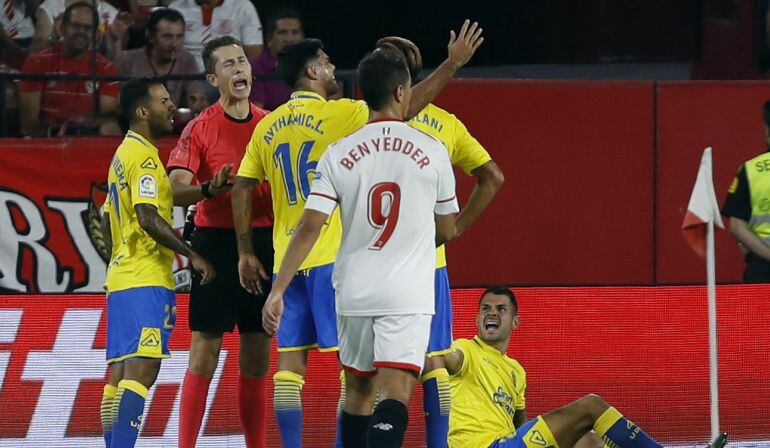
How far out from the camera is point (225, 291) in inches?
319

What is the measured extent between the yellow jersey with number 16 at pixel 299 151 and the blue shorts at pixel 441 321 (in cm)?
52

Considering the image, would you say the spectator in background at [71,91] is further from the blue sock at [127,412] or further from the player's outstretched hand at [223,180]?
the blue sock at [127,412]

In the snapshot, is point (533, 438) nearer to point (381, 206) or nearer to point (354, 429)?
point (354, 429)

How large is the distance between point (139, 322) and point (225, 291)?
49 cm

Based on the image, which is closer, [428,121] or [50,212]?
[428,121]

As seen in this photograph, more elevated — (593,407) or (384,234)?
(384,234)

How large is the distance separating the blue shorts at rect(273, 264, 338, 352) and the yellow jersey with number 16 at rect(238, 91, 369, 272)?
79 mm

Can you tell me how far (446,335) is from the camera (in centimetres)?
758

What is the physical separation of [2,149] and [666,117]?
182 inches

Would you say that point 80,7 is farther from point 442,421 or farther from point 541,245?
point 442,421

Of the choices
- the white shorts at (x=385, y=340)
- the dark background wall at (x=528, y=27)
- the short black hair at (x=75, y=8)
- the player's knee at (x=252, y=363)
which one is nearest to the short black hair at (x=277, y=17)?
the short black hair at (x=75, y=8)

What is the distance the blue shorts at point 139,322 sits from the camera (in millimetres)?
7848

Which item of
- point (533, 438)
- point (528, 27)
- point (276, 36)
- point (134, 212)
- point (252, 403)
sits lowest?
point (533, 438)

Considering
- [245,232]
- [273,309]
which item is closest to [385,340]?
[273,309]
